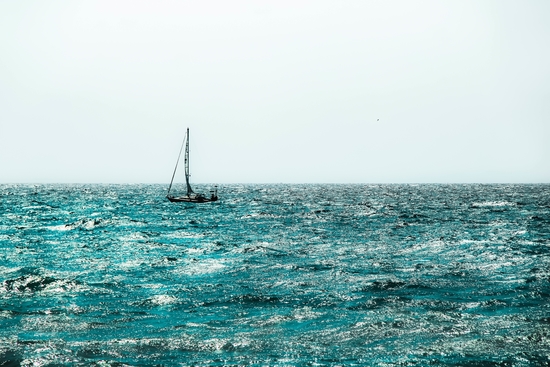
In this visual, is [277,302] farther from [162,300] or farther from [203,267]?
[203,267]

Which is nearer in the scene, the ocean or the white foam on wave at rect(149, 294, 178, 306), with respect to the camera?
the ocean

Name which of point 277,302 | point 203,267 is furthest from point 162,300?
point 203,267

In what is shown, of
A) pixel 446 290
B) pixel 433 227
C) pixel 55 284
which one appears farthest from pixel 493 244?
pixel 55 284

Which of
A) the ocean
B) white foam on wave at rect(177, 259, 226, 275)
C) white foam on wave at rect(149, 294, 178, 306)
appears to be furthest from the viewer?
white foam on wave at rect(177, 259, 226, 275)

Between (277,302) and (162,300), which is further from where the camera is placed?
(162,300)

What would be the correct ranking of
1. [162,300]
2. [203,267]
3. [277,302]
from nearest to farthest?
[277,302]
[162,300]
[203,267]

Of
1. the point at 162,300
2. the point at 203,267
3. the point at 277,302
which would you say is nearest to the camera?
the point at 277,302

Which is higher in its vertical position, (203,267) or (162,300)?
(162,300)

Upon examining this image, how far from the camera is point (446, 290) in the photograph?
18906 mm

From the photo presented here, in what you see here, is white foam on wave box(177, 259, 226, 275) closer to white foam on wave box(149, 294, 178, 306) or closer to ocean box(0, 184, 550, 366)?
ocean box(0, 184, 550, 366)

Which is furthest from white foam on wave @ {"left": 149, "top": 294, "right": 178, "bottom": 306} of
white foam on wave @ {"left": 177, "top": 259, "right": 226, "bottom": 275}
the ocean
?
white foam on wave @ {"left": 177, "top": 259, "right": 226, "bottom": 275}

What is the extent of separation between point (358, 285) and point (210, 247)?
15279 mm

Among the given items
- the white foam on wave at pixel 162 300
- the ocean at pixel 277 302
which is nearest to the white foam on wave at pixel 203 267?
the ocean at pixel 277 302

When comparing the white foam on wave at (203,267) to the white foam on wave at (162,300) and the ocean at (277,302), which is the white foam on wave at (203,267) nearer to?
the ocean at (277,302)
